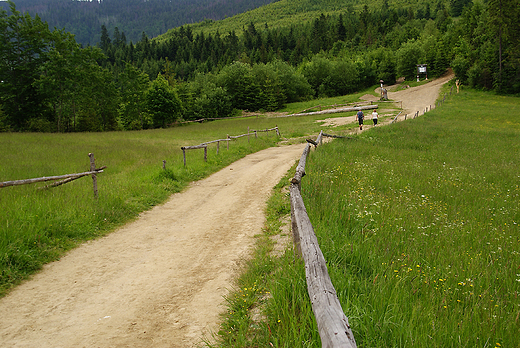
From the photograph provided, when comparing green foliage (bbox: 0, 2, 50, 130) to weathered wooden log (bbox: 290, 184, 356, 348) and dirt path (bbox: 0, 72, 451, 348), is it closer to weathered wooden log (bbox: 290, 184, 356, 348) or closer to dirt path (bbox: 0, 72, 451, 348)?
dirt path (bbox: 0, 72, 451, 348)

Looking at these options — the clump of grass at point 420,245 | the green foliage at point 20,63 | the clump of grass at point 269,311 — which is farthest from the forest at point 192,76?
the clump of grass at point 269,311

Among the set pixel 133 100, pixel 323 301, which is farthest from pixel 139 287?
pixel 133 100

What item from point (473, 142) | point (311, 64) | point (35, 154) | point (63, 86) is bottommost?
point (473, 142)

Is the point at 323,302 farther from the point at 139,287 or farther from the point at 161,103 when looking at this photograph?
the point at 161,103

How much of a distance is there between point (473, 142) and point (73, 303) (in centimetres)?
2334

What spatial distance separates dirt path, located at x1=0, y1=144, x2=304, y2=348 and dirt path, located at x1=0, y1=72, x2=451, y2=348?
0.5 inches

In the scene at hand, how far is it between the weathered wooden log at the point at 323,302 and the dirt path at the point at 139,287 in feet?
5.42

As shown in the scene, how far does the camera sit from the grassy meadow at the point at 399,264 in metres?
3.08

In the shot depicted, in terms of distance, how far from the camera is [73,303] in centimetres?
478

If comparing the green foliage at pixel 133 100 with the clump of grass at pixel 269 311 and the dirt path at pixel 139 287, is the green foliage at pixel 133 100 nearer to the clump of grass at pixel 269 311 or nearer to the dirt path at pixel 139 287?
the dirt path at pixel 139 287

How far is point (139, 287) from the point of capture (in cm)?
521

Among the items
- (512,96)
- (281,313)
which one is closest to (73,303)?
(281,313)

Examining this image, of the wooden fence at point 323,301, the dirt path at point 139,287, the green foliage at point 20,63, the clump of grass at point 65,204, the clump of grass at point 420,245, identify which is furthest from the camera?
the green foliage at point 20,63

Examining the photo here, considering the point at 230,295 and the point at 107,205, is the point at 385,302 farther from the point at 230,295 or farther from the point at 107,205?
the point at 107,205
